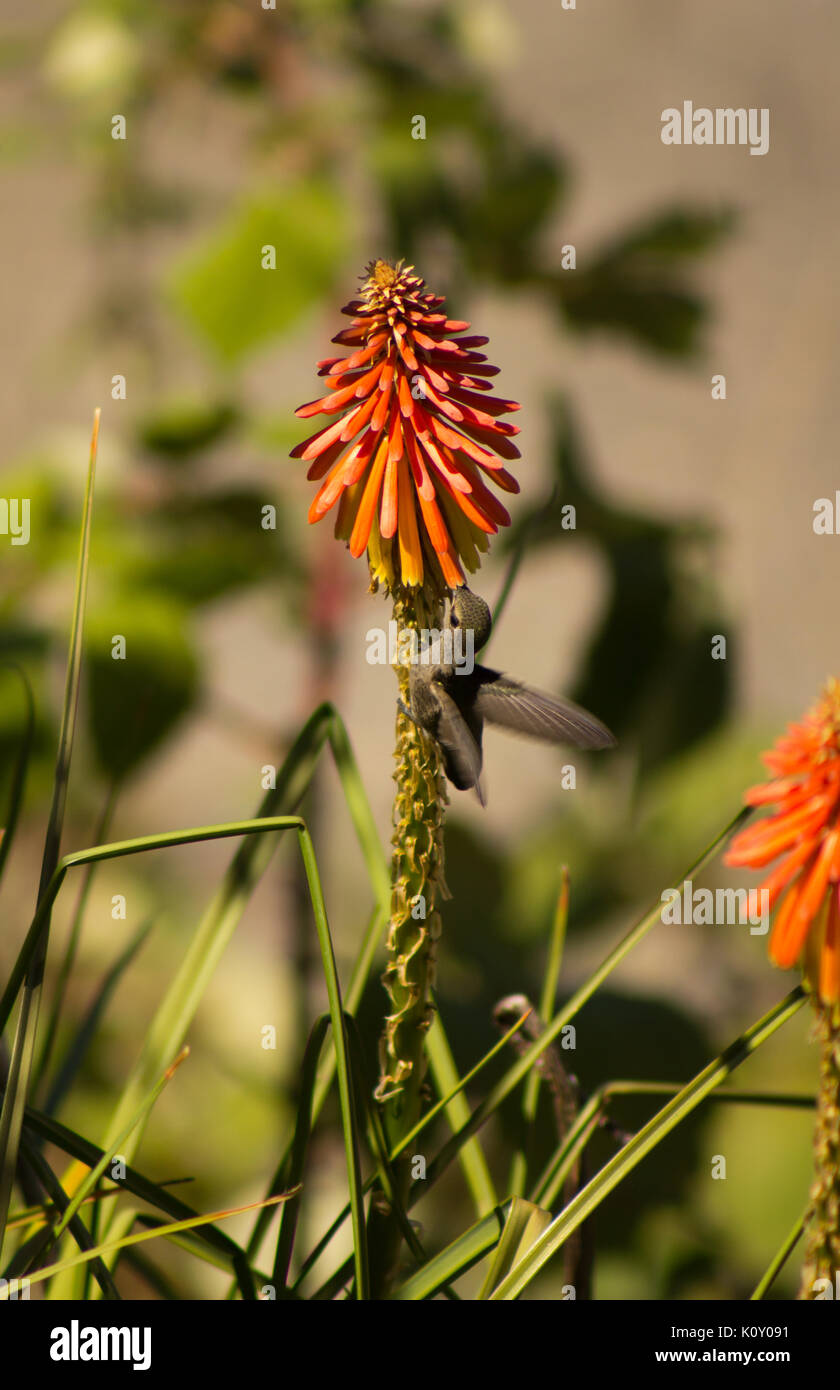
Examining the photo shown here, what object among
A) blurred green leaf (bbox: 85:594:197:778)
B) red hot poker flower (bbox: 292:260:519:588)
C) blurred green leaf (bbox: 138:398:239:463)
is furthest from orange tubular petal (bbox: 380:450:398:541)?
blurred green leaf (bbox: 138:398:239:463)

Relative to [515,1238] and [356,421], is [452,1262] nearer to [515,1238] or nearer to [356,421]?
[515,1238]

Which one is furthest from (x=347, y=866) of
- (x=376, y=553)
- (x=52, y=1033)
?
(x=376, y=553)

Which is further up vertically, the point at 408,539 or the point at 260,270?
the point at 260,270

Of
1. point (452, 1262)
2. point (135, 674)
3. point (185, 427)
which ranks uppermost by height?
point (185, 427)

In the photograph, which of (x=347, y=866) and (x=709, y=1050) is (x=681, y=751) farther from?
(x=347, y=866)

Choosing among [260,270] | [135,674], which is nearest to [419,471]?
[135,674]

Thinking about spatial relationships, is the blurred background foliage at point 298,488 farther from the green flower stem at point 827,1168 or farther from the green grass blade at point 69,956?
the green flower stem at point 827,1168
